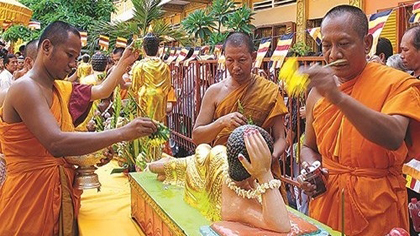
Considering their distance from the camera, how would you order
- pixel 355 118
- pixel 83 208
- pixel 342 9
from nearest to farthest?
1. pixel 355 118
2. pixel 342 9
3. pixel 83 208

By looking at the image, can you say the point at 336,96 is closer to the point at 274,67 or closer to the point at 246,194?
the point at 246,194

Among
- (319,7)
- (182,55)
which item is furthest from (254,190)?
(319,7)

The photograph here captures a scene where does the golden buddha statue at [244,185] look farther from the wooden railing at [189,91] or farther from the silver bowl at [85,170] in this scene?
the wooden railing at [189,91]

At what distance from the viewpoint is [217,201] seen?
1.62 metres

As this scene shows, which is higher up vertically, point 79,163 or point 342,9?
point 342,9

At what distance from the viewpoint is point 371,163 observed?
5.51 ft

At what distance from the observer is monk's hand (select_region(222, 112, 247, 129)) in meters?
2.12

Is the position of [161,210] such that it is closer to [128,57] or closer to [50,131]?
[50,131]

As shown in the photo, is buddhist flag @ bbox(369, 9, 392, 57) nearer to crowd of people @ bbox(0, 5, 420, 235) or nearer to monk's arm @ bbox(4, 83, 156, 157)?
crowd of people @ bbox(0, 5, 420, 235)

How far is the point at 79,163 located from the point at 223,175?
1.02m

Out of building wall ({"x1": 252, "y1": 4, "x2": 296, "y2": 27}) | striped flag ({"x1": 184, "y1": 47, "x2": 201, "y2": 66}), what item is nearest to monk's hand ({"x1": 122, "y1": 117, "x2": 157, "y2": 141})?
striped flag ({"x1": 184, "y1": 47, "x2": 201, "y2": 66})

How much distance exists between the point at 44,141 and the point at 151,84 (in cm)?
146

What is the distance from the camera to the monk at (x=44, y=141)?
6.20ft

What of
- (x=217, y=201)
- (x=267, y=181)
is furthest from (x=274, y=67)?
(x=267, y=181)
